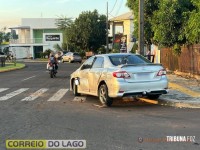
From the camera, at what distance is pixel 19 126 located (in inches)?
365

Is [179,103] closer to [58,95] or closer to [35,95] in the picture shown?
[58,95]

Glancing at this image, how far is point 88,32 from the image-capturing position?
65.2 m

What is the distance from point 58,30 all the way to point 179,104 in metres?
75.1

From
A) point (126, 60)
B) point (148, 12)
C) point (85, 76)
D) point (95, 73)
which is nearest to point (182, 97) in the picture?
point (126, 60)

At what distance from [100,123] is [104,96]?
2.90m

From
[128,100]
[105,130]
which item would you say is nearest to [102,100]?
[128,100]

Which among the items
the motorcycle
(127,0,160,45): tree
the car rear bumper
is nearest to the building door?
(127,0,160,45): tree

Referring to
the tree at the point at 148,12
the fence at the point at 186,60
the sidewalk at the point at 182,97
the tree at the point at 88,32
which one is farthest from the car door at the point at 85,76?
the tree at the point at 88,32

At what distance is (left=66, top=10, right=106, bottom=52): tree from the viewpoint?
6562 cm

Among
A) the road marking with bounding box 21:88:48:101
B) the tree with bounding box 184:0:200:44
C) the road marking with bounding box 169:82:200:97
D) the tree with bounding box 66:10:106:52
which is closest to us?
the road marking with bounding box 169:82:200:97

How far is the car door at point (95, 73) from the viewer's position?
12.9 metres

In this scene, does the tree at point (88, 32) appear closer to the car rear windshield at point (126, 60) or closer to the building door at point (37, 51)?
the building door at point (37, 51)

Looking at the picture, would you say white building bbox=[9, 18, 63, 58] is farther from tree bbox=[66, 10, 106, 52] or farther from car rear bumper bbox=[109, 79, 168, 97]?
car rear bumper bbox=[109, 79, 168, 97]

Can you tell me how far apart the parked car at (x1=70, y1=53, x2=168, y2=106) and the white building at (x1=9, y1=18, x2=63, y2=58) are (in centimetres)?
6920
